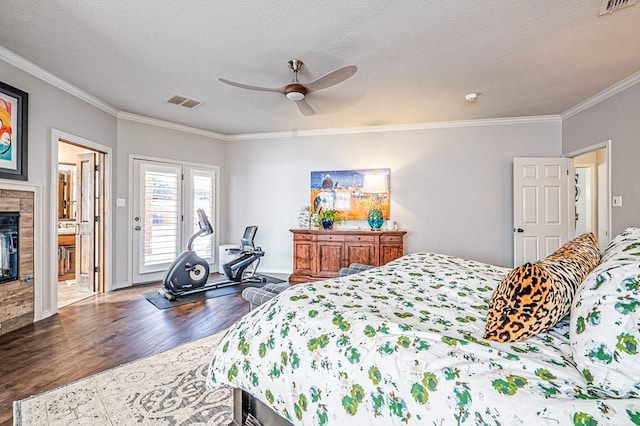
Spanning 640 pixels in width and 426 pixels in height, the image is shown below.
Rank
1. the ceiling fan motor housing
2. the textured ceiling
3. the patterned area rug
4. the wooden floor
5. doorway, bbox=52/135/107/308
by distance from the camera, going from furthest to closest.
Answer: doorway, bbox=52/135/107/308, the ceiling fan motor housing, the textured ceiling, the wooden floor, the patterned area rug

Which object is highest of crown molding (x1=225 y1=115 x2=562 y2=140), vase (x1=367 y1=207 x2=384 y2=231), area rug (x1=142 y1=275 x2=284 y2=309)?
crown molding (x1=225 y1=115 x2=562 y2=140)

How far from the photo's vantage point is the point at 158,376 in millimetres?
2086

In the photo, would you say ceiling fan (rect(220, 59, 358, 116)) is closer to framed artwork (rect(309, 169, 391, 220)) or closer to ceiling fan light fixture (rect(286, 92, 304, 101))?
ceiling fan light fixture (rect(286, 92, 304, 101))

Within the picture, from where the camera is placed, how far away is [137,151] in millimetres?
4746

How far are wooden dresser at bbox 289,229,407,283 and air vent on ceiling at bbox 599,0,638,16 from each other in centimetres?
313

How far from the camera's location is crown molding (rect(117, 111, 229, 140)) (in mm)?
4613

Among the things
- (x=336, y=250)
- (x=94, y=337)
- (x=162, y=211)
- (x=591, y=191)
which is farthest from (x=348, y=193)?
(x=591, y=191)

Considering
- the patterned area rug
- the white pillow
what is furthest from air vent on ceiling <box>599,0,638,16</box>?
the patterned area rug

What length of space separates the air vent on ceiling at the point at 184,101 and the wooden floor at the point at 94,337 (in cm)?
262

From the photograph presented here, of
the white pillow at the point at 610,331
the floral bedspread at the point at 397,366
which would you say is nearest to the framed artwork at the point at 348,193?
the floral bedspread at the point at 397,366

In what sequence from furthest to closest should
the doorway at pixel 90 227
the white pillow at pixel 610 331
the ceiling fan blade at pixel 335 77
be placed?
the doorway at pixel 90 227
the ceiling fan blade at pixel 335 77
the white pillow at pixel 610 331

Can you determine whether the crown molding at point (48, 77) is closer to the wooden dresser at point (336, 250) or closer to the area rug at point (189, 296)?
the area rug at point (189, 296)

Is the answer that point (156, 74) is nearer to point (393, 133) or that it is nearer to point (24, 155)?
point (24, 155)

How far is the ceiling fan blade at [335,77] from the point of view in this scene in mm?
2517
